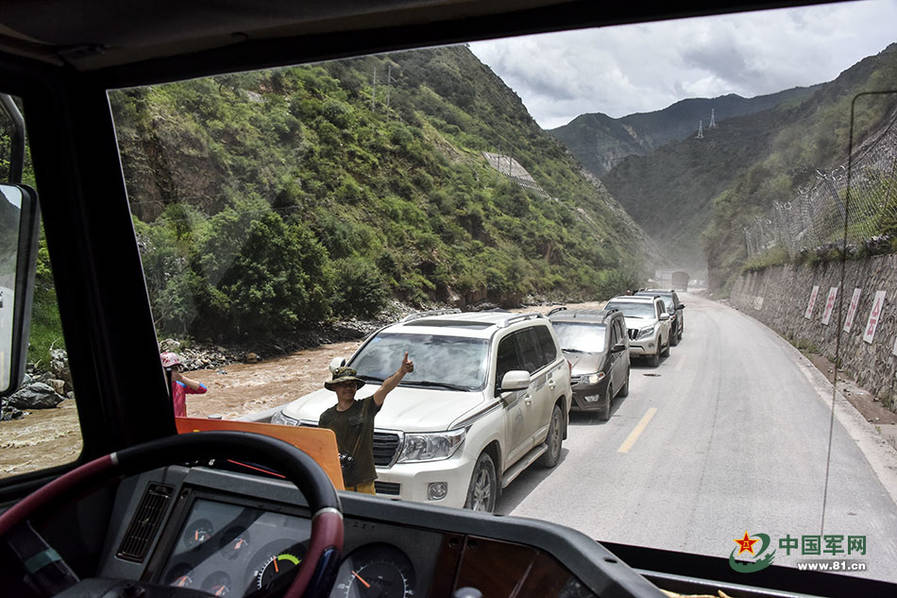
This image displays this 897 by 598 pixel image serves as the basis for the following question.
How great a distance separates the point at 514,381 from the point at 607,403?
0.51 metres

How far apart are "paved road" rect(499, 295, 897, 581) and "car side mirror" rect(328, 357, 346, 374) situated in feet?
3.56

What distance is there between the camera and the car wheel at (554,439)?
340 cm

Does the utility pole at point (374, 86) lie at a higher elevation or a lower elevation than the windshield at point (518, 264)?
higher

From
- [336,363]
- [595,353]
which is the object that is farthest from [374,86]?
[595,353]

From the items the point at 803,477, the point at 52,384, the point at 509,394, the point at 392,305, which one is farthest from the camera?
the point at 509,394

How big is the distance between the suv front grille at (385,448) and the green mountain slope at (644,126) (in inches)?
62.8

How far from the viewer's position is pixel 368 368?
305cm

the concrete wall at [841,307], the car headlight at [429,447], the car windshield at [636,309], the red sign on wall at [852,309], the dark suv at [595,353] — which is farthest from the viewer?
the car windshield at [636,309]

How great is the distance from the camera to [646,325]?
425 cm

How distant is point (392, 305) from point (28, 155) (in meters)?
1.71

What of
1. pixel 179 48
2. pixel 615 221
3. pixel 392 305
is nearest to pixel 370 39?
pixel 179 48

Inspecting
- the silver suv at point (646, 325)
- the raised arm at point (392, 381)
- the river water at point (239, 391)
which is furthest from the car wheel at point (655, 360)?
the river water at point (239, 391)

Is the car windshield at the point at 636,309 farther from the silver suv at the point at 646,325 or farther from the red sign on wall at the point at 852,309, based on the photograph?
the red sign on wall at the point at 852,309

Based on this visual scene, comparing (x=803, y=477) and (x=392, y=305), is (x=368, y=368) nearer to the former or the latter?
(x=392, y=305)
